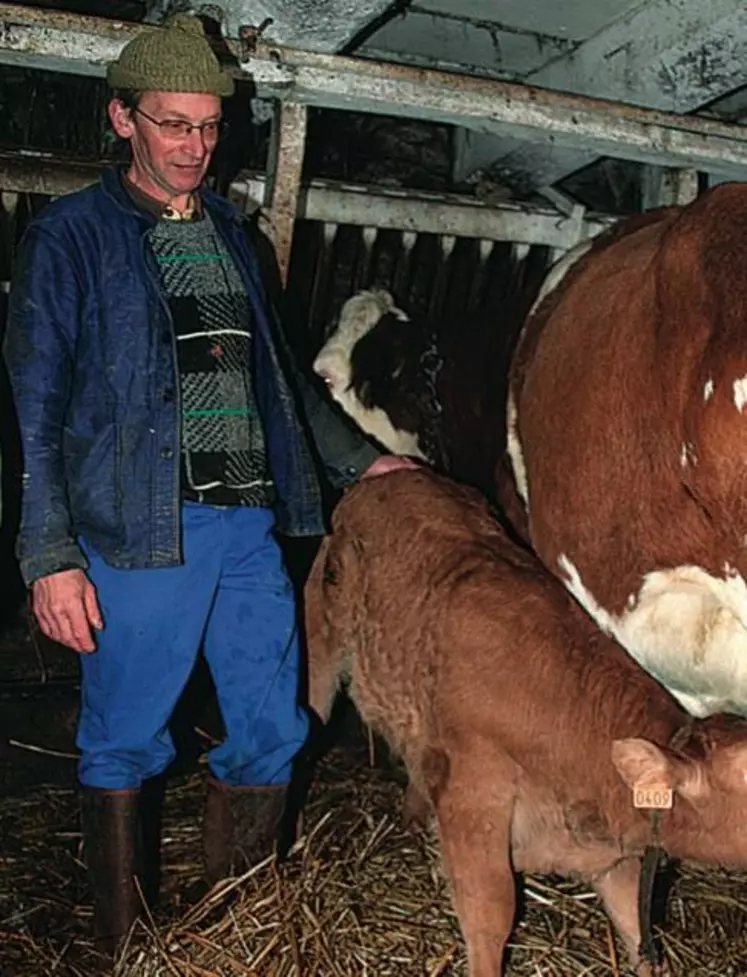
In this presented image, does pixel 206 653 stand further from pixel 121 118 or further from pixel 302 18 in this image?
pixel 302 18

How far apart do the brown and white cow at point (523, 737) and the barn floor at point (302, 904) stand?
256 millimetres

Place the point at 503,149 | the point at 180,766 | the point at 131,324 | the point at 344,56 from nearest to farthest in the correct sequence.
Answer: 1. the point at 131,324
2. the point at 344,56
3. the point at 180,766
4. the point at 503,149

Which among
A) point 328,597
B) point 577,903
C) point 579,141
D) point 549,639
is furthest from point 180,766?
point 579,141

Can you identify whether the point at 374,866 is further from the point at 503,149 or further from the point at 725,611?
the point at 503,149

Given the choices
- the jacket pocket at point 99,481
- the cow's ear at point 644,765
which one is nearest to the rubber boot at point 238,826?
the jacket pocket at point 99,481

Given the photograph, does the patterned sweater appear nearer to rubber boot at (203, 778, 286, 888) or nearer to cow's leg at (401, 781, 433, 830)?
rubber boot at (203, 778, 286, 888)

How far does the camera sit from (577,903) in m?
4.07

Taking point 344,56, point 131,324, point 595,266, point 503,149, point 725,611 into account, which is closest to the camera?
point 725,611

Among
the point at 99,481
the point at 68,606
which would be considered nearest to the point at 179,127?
the point at 99,481

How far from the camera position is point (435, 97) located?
4.27 m

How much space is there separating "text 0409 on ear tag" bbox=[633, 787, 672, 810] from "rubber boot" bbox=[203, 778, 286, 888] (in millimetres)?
1225

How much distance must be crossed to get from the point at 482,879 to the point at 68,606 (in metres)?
1.28

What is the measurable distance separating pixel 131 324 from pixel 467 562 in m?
1.25

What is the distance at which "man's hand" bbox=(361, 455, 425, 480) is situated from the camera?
4.39 meters
